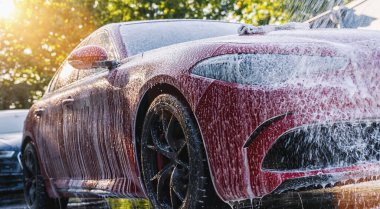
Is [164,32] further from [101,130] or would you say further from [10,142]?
[10,142]

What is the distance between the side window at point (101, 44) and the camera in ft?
18.0

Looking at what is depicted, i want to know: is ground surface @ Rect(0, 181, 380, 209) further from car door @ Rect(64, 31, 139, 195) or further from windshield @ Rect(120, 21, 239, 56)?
windshield @ Rect(120, 21, 239, 56)

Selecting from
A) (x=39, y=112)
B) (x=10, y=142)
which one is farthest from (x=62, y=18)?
(x=39, y=112)

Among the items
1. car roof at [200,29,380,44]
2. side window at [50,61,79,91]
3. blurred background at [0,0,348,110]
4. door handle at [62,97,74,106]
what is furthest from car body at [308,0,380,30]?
blurred background at [0,0,348,110]

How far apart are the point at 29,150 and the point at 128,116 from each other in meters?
2.98

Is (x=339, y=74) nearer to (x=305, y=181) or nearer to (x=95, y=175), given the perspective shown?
(x=305, y=181)

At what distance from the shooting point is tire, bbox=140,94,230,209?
12.8 ft

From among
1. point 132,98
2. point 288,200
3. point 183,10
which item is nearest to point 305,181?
point 132,98

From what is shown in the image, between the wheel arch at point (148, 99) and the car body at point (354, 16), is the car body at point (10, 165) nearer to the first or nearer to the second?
the car body at point (354, 16)

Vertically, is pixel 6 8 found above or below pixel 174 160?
below

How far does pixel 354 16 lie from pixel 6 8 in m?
21.9

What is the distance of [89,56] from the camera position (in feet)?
16.9

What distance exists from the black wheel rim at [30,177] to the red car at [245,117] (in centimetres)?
247

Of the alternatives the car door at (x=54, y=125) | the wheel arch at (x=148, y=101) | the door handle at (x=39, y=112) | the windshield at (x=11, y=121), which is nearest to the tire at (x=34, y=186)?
the car door at (x=54, y=125)
